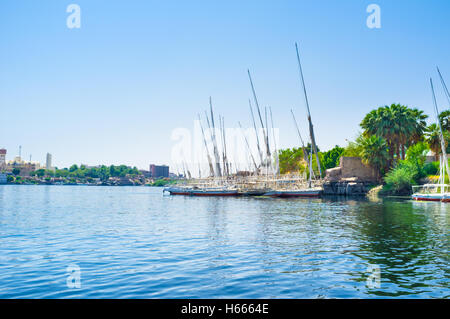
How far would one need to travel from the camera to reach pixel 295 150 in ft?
503

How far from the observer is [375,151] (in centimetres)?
8669

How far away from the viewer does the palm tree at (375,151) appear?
86.7 metres

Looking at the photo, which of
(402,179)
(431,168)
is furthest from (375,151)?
(431,168)

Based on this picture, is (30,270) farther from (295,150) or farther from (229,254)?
(295,150)

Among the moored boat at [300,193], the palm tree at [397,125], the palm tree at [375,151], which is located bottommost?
the moored boat at [300,193]

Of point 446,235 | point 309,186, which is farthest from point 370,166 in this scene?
point 446,235

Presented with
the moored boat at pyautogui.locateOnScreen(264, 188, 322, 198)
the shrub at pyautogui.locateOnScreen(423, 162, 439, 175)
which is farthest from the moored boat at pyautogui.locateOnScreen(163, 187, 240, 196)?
the shrub at pyautogui.locateOnScreen(423, 162, 439, 175)

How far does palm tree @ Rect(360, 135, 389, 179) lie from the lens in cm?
8669

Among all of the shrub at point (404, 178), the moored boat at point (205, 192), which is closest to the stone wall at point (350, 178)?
the shrub at point (404, 178)

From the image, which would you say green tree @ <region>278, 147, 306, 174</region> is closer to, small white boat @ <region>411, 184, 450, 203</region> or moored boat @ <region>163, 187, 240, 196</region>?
moored boat @ <region>163, 187, 240, 196</region>

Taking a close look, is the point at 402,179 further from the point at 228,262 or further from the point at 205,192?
the point at 228,262

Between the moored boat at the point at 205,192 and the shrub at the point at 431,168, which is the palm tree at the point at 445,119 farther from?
the moored boat at the point at 205,192
